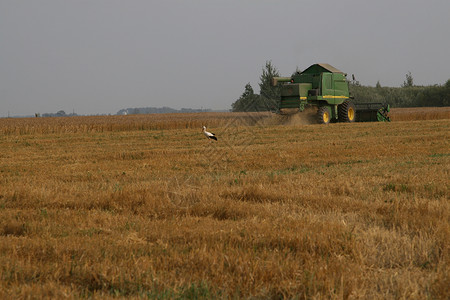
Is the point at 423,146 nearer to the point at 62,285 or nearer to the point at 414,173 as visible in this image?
the point at 414,173

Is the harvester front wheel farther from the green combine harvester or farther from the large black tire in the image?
the large black tire

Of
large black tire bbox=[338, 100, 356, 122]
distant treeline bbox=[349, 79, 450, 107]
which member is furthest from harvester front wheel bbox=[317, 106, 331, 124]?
distant treeline bbox=[349, 79, 450, 107]

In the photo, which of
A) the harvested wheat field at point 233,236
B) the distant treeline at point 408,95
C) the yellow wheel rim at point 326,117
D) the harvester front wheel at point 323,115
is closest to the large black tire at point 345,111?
the harvester front wheel at point 323,115

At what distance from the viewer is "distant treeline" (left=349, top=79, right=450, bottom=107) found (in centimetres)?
7469

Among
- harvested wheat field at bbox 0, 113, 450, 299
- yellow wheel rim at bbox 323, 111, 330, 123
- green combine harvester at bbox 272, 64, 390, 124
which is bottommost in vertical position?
harvested wheat field at bbox 0, 113, 450, 299

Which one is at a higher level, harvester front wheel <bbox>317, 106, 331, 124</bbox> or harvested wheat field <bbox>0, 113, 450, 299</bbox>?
harvester front wheel <bbox>317, 106, 331, 124</bbox>

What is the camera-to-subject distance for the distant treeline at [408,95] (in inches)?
2940

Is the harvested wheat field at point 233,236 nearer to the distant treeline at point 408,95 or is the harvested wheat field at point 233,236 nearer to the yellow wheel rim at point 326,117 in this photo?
the yellow wheel rim at point 326,117

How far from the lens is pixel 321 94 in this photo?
28688mm

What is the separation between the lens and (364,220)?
6621mm

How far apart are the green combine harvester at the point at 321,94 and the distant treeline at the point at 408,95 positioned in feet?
133

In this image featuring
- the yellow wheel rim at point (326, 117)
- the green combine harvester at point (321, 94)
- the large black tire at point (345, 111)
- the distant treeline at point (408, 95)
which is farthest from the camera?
the distant treeline at point (408, 95)

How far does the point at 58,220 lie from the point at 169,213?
5.24ft

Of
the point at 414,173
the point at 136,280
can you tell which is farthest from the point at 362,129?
the point at 136,280
